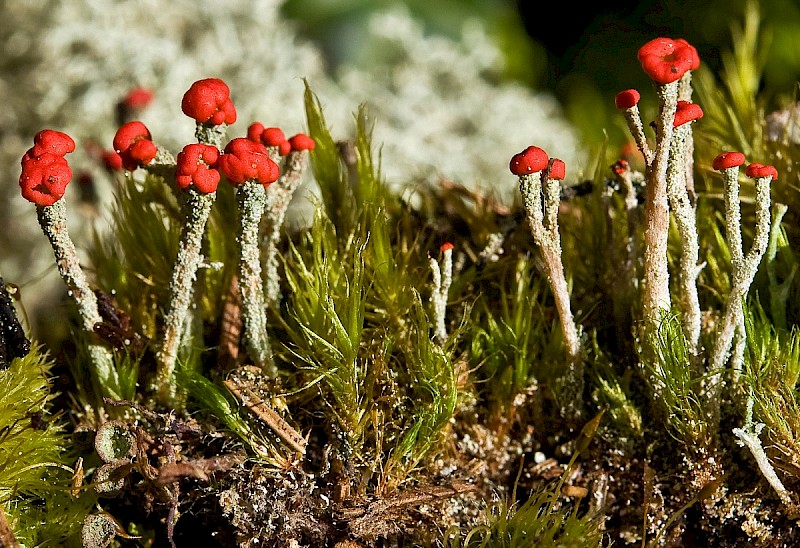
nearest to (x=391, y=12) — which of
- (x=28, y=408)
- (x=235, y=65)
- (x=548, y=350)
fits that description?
(x=235, y=65)

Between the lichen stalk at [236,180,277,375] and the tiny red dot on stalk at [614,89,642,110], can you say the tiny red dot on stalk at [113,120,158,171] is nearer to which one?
the lichen stalk at [236,180,277,375]

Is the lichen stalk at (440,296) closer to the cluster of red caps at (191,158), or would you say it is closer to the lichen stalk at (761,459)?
the cluster of red caps at (191,158)

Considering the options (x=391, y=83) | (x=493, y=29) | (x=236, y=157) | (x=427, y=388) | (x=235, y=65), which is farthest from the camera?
(x=493, y=29)

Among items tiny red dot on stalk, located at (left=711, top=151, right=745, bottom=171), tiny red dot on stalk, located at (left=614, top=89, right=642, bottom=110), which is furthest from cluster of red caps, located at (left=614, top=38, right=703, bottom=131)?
tiny red dot on stalk, located at (left=711, top=151, right=745, bottom=171)

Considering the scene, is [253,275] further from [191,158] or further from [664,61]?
[664,61]

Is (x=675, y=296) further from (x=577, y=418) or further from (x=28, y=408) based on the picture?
(x=28, y=408)

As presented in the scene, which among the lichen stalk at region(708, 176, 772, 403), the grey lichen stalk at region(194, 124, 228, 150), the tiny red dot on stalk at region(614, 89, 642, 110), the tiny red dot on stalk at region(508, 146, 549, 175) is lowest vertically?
the lichen stalk at region(708, 176, 772, 403)
